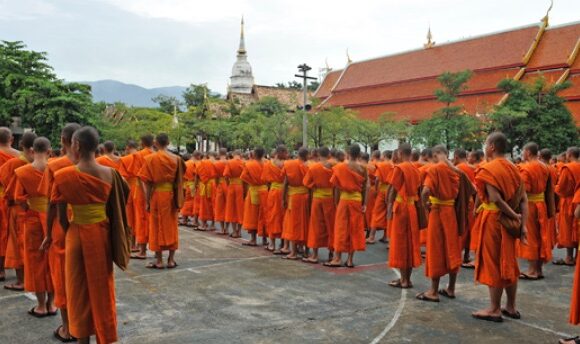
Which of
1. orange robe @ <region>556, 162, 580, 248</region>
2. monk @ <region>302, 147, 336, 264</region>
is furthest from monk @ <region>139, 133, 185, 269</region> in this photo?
orange robe @ <region>556, 162, 580, 248</region>

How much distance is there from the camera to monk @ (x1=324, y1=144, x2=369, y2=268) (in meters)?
8.83

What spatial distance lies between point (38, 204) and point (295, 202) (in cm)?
484

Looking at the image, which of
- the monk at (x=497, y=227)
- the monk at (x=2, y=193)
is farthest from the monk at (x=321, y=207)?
the monk at (x=2, y=193)

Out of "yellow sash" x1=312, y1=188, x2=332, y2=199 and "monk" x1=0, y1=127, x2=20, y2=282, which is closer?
"monk" x1=0, y1=127, x2=20, y2=282

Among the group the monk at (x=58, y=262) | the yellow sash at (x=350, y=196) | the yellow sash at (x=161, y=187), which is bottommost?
the monk at (x=58, y=262)

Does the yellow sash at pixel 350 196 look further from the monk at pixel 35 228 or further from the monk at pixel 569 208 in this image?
the monk at pixel 35 228

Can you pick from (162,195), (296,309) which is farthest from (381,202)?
(296,309)

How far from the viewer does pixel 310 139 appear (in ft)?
108

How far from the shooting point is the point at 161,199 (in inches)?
346

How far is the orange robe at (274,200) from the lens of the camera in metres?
10.6

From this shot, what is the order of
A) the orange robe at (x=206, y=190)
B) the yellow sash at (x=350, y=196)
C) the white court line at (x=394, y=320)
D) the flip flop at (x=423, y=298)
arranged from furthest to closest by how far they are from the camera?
the orange robe at (x=206, y=190)
the yellow sash at (x=350, y=196)
the flip flop at (x=423, y=298)
the white court line at (x=394, y=320)

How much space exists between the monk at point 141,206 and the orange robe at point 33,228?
3.32m

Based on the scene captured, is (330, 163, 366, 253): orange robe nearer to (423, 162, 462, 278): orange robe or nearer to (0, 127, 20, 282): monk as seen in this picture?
(423, 162, 462, 278): orange robe

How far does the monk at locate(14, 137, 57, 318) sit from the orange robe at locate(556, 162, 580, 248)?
8.94 meters
